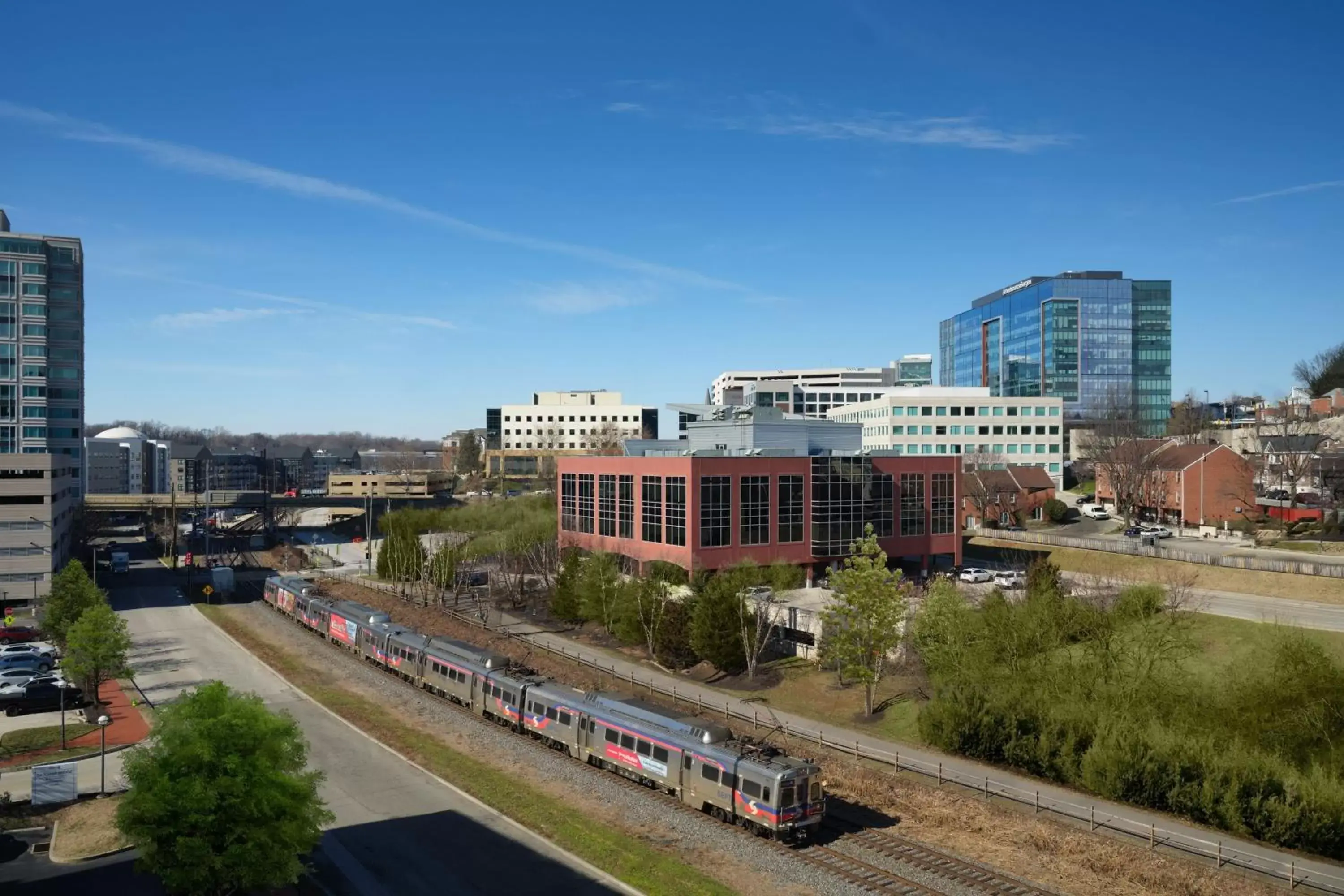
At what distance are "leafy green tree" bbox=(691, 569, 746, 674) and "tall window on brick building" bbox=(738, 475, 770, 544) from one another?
16.4 m

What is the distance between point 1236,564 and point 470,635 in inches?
1855

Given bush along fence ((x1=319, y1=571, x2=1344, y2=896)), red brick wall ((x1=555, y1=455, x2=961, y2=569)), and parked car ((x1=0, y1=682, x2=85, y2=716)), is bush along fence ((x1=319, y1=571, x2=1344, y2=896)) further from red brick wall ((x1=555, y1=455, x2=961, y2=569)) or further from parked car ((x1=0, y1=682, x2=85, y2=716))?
parked car ((x1=0, y1=682, x2=85, y2=716))

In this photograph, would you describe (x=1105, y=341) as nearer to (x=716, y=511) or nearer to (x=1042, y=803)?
(x=716, y=511)

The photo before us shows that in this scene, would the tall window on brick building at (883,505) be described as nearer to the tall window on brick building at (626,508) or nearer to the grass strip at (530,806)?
the tall window on brick building at (626,508)

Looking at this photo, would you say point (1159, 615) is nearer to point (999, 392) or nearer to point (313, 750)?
point (313, 750)

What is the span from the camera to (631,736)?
33531 mm

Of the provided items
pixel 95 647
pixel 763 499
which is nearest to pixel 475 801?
pixel 95 647

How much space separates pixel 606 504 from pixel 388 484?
90.1 metres

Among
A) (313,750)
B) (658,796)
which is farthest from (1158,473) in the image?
(313,750)

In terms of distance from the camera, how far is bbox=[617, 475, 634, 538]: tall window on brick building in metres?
72.1

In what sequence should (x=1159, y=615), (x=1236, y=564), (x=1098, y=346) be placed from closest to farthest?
(x=1159, y=615)
(x=1236, y=564)
(x=1098, y=346)

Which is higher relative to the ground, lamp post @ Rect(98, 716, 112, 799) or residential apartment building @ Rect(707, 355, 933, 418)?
residential apartment building @ Rect(707, 355, 933, 418)

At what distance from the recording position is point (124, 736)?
1554 inches

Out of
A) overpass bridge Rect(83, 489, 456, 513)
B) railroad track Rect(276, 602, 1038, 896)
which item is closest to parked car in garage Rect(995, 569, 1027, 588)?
railroad track Rect(276, 602, 1038, 896)
